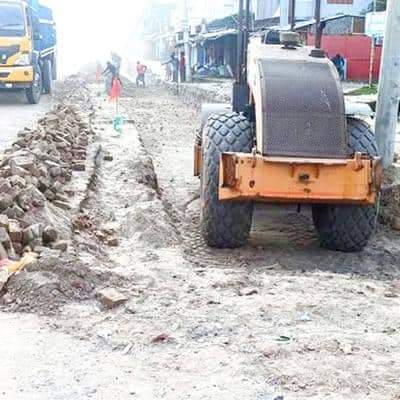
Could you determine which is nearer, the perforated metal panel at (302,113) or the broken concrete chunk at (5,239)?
the broken concrete chunk at (5,239)

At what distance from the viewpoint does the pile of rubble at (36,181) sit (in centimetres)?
Result: 625

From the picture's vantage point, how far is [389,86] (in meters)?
9.02

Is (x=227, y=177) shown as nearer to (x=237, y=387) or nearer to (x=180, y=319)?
(x=180, y=319)

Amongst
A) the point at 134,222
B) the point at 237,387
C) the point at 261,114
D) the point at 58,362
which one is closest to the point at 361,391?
the point at 237,387

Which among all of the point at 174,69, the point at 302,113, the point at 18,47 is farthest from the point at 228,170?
the point at 174,69

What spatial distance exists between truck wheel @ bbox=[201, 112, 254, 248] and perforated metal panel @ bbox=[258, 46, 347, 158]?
0.33m

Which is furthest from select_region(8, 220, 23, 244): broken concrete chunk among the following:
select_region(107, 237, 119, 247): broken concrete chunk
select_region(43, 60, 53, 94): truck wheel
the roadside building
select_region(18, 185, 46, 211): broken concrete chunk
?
the roadside building

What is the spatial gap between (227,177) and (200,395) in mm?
3060

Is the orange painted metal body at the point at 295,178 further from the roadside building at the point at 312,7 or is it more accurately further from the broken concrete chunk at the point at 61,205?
the roadside building at the point at 312,7

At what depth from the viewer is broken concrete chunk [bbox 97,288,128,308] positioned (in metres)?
5.03

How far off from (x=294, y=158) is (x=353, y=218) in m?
0.91

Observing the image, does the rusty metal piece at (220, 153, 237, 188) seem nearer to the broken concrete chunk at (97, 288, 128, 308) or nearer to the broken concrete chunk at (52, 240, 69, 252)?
the broken concrete chunk at (52, 240, 69, 252)

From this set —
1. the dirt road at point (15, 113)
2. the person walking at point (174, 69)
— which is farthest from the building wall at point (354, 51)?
the dirt road at point (15, 113)

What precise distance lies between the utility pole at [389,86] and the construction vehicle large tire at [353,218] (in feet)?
6.51
